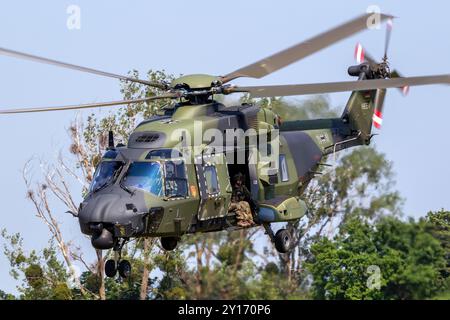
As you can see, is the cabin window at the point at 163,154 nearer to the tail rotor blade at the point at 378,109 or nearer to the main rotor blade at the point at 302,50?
the main rotor blade at the point at 302,50

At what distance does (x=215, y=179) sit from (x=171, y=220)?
1369 millimetres

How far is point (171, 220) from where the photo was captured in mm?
25000

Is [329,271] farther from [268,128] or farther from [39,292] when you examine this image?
[39,292]

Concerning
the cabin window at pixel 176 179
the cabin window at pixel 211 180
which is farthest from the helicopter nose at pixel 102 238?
the cabin window at pixel 211 180

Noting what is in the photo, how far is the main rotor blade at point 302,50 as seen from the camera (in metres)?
25.1

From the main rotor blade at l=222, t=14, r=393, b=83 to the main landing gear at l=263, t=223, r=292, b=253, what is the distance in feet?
10.6

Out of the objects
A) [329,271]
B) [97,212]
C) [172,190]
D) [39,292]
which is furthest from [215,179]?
[39,292]

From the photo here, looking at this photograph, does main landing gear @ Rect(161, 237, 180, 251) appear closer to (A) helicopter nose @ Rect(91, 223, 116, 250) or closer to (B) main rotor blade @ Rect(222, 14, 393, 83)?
(A) helicopter nose @ Rect(91, 223, 116, 250)

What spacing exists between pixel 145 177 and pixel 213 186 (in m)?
1.52

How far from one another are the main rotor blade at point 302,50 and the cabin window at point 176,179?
2.33 m

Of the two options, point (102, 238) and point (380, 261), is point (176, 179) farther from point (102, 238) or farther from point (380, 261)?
point (380, 261)

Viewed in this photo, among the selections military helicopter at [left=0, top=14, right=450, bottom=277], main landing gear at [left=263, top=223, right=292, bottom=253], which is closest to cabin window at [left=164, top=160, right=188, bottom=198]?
military helicopter at [left=0, top=14, right=450, bottom=277]

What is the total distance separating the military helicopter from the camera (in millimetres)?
24578

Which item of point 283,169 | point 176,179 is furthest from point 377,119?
point 176,179
